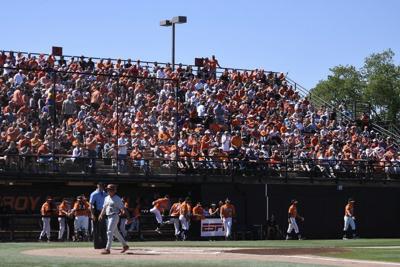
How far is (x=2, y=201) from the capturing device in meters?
34.8

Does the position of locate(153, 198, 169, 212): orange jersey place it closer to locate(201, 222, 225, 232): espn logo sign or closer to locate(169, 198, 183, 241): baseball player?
locate(169, 198, 183, 241): baseball player

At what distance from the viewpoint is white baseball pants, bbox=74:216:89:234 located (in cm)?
3238

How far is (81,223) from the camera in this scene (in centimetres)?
3256

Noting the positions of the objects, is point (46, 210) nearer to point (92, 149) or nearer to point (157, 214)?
point (92, 149)

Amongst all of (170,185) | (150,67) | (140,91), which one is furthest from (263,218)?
(150,67)

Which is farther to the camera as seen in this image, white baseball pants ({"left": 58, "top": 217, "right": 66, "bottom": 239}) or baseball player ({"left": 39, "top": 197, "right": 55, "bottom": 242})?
white baseball pants ({"left": 58, "top": 217, "right": 66, "bottom": 239})

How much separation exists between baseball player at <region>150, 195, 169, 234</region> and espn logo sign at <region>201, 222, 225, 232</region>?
171 centimetres

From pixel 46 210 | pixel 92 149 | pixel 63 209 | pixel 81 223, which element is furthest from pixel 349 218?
pixel 46 210

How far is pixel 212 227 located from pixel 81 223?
6093 millimetres

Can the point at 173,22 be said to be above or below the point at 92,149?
above

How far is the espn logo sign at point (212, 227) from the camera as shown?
119 ft

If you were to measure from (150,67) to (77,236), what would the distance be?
15118 millimetres

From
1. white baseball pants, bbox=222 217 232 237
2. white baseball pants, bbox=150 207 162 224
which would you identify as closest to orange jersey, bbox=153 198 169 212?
white baseball pants, bbox=150 207 162 224

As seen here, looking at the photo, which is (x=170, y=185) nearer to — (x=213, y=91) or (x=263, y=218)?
(x=263, y=218)
